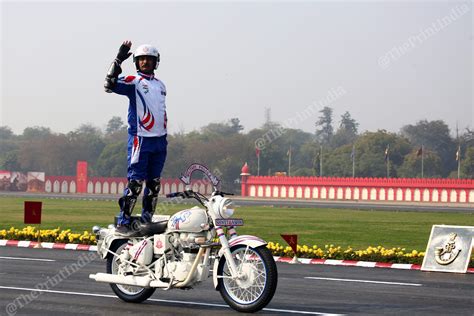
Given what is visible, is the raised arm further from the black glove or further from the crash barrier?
the crash barrier

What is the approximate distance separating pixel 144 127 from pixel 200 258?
1.82m

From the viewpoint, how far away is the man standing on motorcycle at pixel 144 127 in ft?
33.2

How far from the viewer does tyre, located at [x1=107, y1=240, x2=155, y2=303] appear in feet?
33.1

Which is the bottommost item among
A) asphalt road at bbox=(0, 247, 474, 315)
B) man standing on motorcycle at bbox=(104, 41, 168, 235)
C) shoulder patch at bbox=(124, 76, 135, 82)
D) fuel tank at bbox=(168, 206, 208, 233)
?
asphalt road at bbox=(0, 247, 474, 315)

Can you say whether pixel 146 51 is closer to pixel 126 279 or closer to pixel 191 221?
pixel 191 221

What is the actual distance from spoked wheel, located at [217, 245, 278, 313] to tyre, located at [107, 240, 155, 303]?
119cm

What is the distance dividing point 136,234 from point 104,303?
0.90 meters

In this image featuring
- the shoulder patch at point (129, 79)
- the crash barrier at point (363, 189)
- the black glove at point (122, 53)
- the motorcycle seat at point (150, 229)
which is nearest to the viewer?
the motorcycle seat at point (150, 229)

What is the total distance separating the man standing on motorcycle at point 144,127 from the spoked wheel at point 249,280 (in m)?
1.47

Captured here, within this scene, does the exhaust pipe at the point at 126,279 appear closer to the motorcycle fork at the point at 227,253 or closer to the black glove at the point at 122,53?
the motorcycle fork at the point at 227,253

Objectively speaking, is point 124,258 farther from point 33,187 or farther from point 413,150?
point 413,150

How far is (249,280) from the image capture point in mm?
9070

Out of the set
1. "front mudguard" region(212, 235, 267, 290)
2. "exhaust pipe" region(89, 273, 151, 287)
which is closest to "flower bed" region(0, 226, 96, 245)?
"exhaust pipe" region(89, 273, 151, 287)

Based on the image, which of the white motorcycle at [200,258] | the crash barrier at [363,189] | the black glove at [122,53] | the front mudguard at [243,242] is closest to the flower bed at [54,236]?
the white motorcycle at [200,258]
